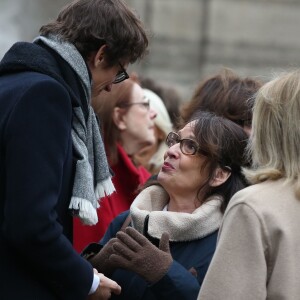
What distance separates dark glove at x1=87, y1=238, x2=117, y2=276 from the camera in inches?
141

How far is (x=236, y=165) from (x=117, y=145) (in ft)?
4.78

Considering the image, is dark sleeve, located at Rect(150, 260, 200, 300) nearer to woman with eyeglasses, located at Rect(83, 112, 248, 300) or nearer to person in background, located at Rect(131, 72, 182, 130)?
woman with eyeglasses, located at Rect(83, 112, 248, 300)

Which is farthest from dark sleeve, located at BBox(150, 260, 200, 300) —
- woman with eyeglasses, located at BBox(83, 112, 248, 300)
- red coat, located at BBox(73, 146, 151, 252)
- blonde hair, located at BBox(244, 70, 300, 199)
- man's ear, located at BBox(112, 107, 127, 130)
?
man's ear, located at BBox(112, 107, 127, 130)

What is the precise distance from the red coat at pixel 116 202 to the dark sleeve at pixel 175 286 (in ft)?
3.55

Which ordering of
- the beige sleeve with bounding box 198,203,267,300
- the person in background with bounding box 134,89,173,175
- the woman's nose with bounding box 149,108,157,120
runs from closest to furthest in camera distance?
the beige sleeve with bounding box 198,203,267,300 → the woman's nose with bounding box 149,108,157,120 → the person in background with bounding box 134,89,173,175

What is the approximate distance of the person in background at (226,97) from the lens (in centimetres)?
449

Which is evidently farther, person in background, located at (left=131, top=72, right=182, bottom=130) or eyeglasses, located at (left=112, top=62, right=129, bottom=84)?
person in background, located at (left=131, top=72, right=182, bottom=130)

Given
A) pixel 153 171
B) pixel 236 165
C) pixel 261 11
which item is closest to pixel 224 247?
pixel 236 165

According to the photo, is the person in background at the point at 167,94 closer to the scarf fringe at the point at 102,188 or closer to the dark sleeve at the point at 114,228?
the dark sleeve at the point at 114,228

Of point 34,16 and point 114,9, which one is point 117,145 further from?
point 34,16

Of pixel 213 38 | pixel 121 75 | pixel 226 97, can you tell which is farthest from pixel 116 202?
pixel 213 38

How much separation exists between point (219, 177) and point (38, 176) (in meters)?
0.97

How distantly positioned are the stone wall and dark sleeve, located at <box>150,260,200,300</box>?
12138mm

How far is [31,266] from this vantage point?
3.32 metres
